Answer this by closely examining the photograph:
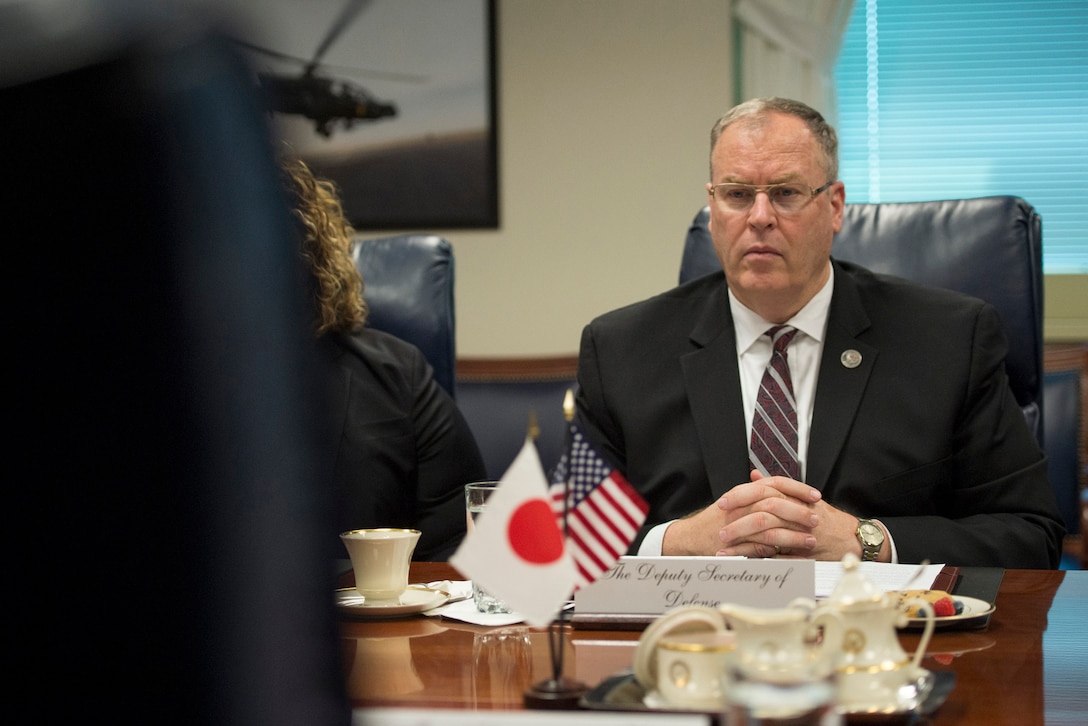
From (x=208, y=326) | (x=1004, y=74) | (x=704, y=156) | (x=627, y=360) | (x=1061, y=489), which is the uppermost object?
(x=1004, y=74)

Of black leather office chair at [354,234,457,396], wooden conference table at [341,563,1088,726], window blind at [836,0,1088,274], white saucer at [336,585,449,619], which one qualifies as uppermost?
window blind at [836,0,1088,274]

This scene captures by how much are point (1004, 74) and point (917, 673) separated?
390cm

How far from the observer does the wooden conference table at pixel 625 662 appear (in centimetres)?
92

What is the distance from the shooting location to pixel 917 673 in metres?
0.91

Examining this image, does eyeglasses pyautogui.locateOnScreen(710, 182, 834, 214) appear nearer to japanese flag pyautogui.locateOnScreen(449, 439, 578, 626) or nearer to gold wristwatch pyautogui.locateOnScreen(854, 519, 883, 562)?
gold wristwatch pyautogui.locateOnScreen(854, 519, 883, 562)

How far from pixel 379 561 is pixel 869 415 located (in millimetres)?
1142

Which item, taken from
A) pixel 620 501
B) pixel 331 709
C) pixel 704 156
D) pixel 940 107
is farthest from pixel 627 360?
pixel 940 107

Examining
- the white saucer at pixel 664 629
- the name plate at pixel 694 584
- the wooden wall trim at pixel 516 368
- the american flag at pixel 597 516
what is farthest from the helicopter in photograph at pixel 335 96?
the white saucer at pixel 664 629

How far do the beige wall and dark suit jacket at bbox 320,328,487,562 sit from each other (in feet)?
6.63

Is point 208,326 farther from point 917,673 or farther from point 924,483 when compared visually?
point 924,483

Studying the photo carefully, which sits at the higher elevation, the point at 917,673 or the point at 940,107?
the point at 940,107

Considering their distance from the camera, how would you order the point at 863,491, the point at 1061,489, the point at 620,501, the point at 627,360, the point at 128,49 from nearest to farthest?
1. the point at 128,49
2. the point at 620,501
3. the point at 863,491
4. the point at 627,360
5. the point at 1061,489

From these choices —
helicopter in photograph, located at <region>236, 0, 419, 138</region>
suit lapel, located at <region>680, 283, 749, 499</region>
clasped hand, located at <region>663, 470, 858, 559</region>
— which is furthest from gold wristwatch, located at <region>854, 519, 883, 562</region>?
helicopter in photograph, located at <region>236, 0, 419, 138</region>

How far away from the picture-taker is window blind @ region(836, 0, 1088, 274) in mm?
4223
